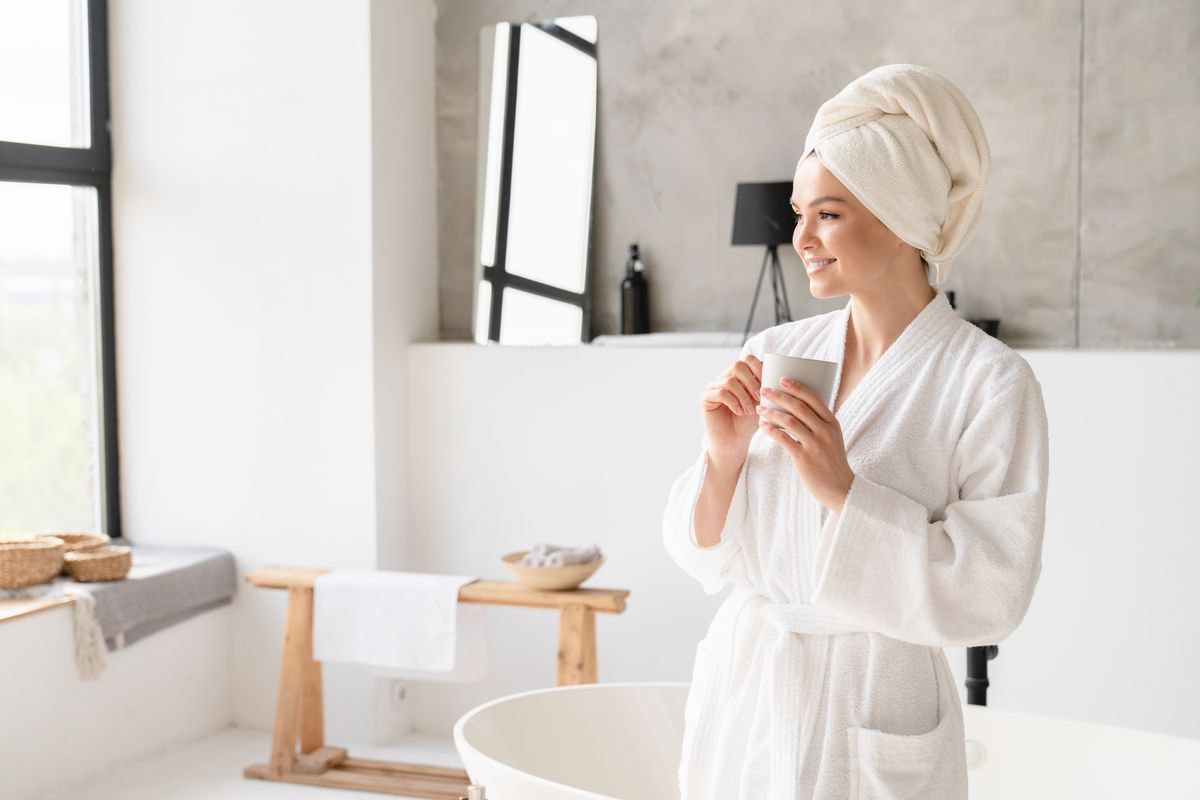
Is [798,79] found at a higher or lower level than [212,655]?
higher

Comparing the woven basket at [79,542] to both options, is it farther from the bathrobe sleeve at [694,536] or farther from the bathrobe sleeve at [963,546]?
the bathrobe sleeve at [963,546]

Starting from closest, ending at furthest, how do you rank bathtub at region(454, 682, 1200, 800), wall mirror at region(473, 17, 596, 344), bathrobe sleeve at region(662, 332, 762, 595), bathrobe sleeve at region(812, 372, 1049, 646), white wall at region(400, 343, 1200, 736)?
bathrobe sleeve at region(812, 372, 1049, 646), bathrobe sleeve at region(662, 332, 762, 595), bathtub at region(454, 682, 1200, 800), white wall at region(400, 343, 1200, 736), wall mirror at region(473, 17, 596, 344)

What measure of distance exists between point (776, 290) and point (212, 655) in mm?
2079

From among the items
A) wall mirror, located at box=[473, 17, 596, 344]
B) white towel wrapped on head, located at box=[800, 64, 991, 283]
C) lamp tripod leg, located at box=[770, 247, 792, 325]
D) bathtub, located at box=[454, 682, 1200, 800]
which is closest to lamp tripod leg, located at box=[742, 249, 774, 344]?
lamp tripod leg, located at box=[770, 247, 792, 325]

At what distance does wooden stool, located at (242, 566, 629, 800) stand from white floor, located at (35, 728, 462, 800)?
0.20 feet

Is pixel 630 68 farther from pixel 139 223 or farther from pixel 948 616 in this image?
pixel 948 616

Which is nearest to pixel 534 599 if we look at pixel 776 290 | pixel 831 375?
pixel 776 290

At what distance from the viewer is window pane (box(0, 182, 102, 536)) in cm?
384

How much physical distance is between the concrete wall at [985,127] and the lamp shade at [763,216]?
160mm

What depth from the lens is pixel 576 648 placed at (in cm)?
341

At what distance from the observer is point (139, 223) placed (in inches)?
164

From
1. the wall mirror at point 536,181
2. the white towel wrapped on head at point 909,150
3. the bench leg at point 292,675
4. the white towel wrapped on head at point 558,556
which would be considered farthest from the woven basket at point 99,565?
the white towel wrapped on head at point 909,150

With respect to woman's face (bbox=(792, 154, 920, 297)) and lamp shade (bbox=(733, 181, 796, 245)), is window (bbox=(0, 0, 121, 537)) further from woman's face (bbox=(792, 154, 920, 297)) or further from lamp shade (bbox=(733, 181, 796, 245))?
woman's face (bbox=(792, 154, 920, 297))

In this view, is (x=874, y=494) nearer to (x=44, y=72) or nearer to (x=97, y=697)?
(x=97, y=697)
